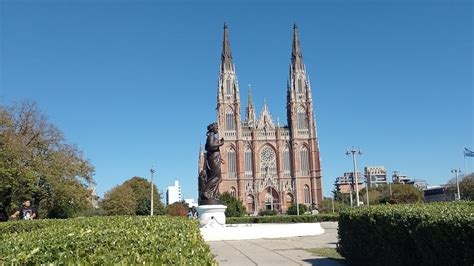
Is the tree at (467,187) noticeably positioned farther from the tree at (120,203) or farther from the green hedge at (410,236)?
the green hedge at (410,236)

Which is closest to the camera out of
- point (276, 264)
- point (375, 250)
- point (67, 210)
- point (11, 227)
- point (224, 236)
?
point (375, 250)

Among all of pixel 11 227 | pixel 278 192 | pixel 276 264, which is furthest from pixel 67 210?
pixel 278 192

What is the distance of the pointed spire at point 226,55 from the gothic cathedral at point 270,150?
0.69 feet

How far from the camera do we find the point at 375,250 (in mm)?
10094

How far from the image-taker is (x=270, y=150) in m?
97.6

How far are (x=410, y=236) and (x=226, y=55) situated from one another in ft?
305

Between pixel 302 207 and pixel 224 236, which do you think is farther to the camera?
pixel 302 207

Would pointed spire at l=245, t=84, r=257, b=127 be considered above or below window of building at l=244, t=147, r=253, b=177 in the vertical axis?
above

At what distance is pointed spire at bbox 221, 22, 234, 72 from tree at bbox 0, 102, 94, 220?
6290 cm

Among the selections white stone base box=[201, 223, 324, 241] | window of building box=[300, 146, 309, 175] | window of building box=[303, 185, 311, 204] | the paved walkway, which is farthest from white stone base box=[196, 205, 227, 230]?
window of building box=[300, 146, 309, 175]

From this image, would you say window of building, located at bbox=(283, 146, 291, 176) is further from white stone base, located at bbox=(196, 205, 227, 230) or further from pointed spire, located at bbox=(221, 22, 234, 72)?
white stone base, located at bbox=(196, 205, 227, 230)

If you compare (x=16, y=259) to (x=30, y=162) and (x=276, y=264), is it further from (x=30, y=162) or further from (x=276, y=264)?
(x=30, y=162)

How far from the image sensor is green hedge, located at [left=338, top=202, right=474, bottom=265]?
269 inches

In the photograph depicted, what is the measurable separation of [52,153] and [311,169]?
6663 centimetres
